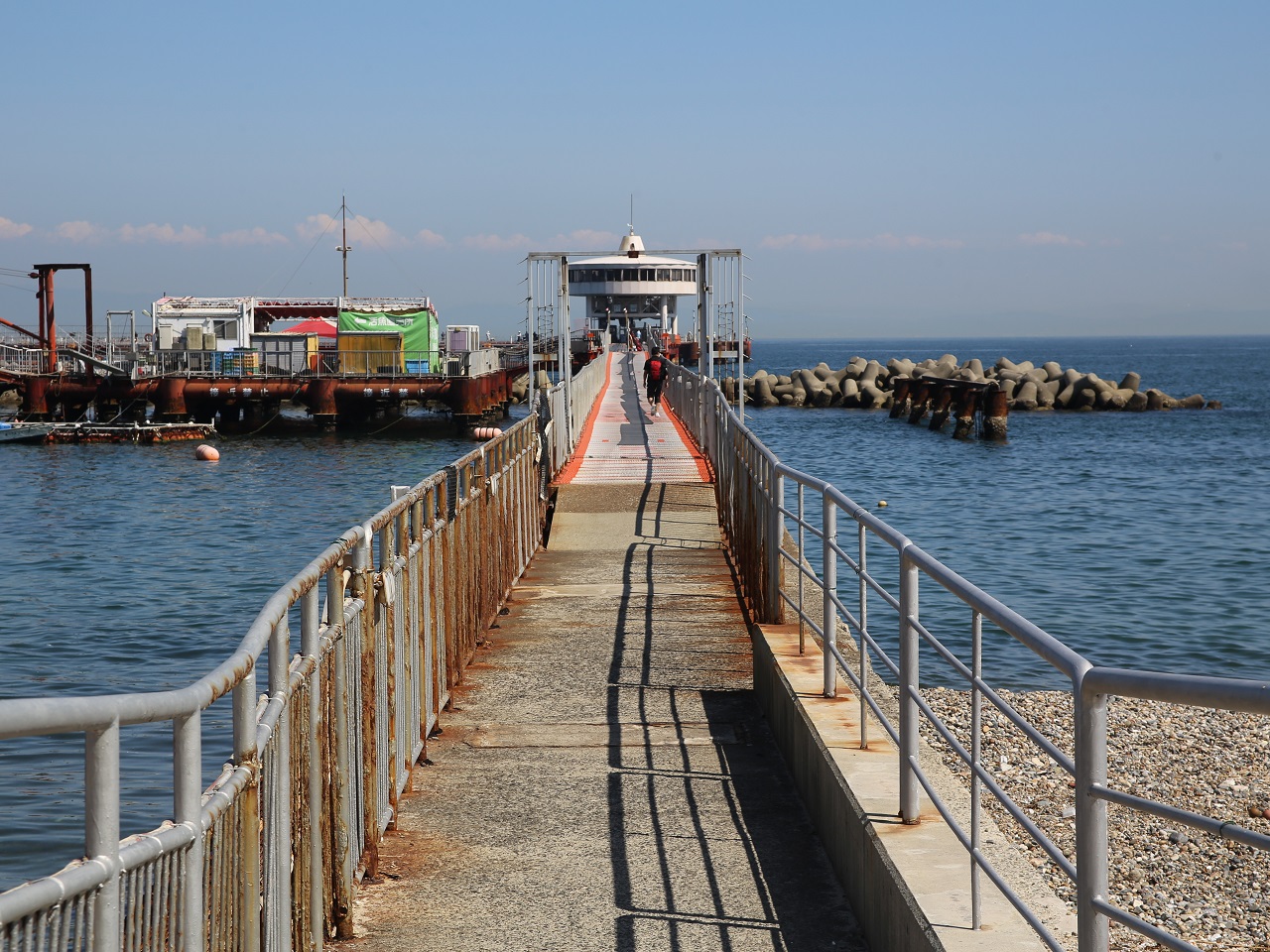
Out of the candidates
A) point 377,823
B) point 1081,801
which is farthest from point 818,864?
point 1081,801

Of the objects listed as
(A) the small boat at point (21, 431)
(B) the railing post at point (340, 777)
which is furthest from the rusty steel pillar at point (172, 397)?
(B) the railing post at point (340, 777)

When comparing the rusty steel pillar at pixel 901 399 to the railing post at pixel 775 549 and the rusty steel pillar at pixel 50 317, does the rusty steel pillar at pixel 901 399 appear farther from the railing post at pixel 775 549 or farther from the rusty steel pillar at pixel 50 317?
the railing post at pixel 775 549

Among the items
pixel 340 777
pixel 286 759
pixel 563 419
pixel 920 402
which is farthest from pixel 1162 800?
pixel 920 402

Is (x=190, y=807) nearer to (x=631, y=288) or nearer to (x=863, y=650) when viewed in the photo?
(x=863, y=650)

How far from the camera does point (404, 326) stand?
198 feet

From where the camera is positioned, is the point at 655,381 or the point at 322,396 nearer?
the point at 655,381

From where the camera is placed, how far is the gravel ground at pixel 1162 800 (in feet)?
23.5

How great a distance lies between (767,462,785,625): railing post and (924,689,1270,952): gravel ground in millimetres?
1900

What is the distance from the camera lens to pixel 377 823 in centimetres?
561

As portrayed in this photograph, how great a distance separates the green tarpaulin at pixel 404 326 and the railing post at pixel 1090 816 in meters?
57.2

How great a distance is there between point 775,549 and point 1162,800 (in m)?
3.57

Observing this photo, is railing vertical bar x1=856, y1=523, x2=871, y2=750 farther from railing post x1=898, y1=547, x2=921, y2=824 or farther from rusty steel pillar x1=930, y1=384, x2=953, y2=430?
rusty steel pillar x1=930, y1=384, x2=953, y2=430

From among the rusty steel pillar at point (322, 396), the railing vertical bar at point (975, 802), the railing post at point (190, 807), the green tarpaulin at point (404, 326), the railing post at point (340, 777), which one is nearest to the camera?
the railing post at point (190, 807)

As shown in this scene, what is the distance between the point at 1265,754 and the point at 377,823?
26.1ft
